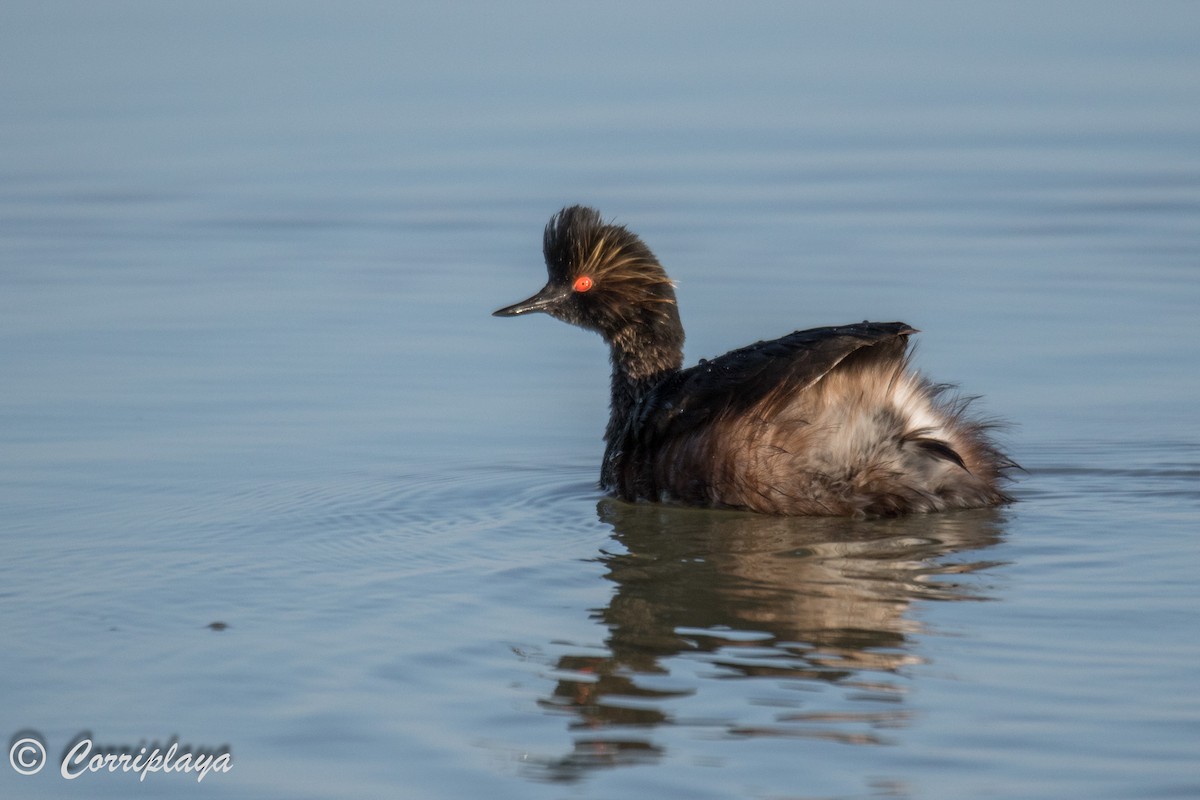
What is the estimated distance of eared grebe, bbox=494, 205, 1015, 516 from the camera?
310 inches

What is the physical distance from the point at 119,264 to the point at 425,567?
21.3 feet

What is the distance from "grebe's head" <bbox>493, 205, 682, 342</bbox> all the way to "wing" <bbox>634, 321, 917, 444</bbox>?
0.86 metres

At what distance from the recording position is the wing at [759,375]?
768 centimetres

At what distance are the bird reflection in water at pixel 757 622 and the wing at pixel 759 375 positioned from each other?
1.34ft

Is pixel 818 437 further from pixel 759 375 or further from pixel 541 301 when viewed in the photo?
pixel 541 301

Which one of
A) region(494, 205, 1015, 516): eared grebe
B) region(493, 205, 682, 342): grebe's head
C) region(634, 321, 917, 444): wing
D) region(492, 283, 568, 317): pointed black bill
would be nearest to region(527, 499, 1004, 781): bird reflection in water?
region(494, 205, 1015, 516): eared grebe

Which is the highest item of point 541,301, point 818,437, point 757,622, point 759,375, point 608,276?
point 608,276

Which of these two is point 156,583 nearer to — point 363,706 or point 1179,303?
point 363,706

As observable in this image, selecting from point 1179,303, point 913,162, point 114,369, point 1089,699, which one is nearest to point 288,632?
point 1089,699

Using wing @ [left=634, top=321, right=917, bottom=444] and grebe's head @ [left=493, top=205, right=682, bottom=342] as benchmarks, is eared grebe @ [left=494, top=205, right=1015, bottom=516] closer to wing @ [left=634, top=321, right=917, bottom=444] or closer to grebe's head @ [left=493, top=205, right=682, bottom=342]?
wing @ [left=634, top=321, right=917, bottom=444]

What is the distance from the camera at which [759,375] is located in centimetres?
790

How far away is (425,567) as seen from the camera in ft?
23.6

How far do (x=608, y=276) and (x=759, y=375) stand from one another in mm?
1731

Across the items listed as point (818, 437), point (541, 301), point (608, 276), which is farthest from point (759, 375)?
point (541, 301)
